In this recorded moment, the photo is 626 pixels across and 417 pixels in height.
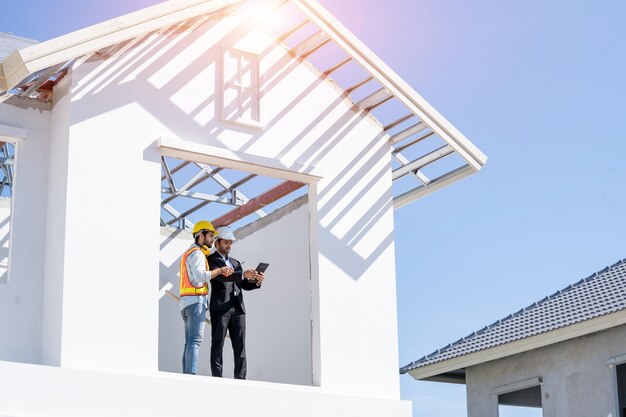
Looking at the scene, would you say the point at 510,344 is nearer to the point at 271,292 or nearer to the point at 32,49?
the point at 271,292

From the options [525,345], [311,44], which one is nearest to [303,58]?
[311,44]

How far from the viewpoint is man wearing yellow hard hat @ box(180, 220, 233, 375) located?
13.5 meters

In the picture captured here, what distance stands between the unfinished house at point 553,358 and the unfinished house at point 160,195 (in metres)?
4.98

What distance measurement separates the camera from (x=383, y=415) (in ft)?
46.7

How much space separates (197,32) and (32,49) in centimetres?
273

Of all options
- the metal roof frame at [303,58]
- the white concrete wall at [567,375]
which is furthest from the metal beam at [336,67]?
the white concrete wall at [567,375]

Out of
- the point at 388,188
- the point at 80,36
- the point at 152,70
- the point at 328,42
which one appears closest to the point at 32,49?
the point at 80,36

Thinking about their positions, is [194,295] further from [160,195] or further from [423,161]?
[423,161]

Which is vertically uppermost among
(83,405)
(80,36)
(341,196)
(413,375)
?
(80,36)

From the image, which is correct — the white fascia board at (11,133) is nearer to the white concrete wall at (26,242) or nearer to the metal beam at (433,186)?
the white concrete wall at (26,242)

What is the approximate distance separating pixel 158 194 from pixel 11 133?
1782 millimetres

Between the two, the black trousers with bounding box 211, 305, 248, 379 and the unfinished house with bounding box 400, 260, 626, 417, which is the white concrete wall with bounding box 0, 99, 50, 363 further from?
the unfinished house with bounding box 400, 260, 626, 417

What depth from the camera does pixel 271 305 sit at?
16891 mm

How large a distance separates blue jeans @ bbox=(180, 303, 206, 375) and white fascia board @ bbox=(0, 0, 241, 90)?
3.25m
